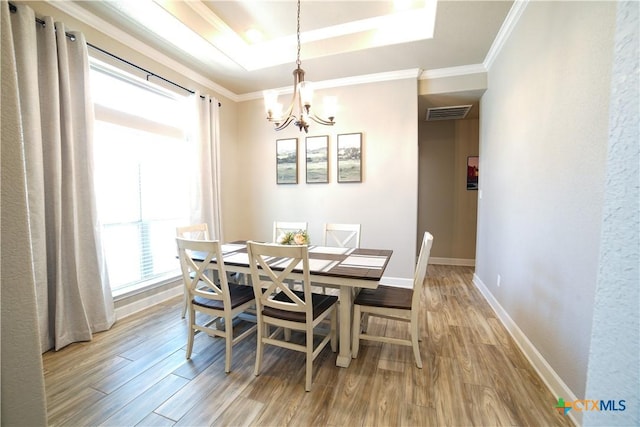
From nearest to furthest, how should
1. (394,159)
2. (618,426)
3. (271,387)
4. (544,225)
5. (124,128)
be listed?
(618,426), (271,387), (544,225), (124,128), (394,159)

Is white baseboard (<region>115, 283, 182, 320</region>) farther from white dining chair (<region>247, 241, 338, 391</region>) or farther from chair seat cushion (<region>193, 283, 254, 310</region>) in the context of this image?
white dining chair (<region>247, 241, 338, 391</region>)

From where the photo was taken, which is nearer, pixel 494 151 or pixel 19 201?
pixel 19 201

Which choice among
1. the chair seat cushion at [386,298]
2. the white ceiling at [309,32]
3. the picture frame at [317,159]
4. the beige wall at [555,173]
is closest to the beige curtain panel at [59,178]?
the white ceiling at [309,32]

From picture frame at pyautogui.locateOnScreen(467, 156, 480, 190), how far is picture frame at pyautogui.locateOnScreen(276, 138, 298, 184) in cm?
312

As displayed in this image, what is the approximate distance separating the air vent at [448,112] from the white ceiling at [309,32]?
0.86 m

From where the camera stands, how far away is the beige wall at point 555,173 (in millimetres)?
1382

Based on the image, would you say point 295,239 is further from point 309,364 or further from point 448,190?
point 448,190

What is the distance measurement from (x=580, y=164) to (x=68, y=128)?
3.59m

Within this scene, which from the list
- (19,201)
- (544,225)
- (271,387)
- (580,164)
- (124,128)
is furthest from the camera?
(124,128)

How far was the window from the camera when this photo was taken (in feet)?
8.74

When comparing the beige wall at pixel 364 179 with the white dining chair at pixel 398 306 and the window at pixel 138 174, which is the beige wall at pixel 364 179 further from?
the white dining chair at pixel 398 306

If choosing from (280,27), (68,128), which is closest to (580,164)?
(280,27)

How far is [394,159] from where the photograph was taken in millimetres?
3609

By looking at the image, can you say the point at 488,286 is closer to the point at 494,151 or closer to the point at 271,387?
the point at 494,151
